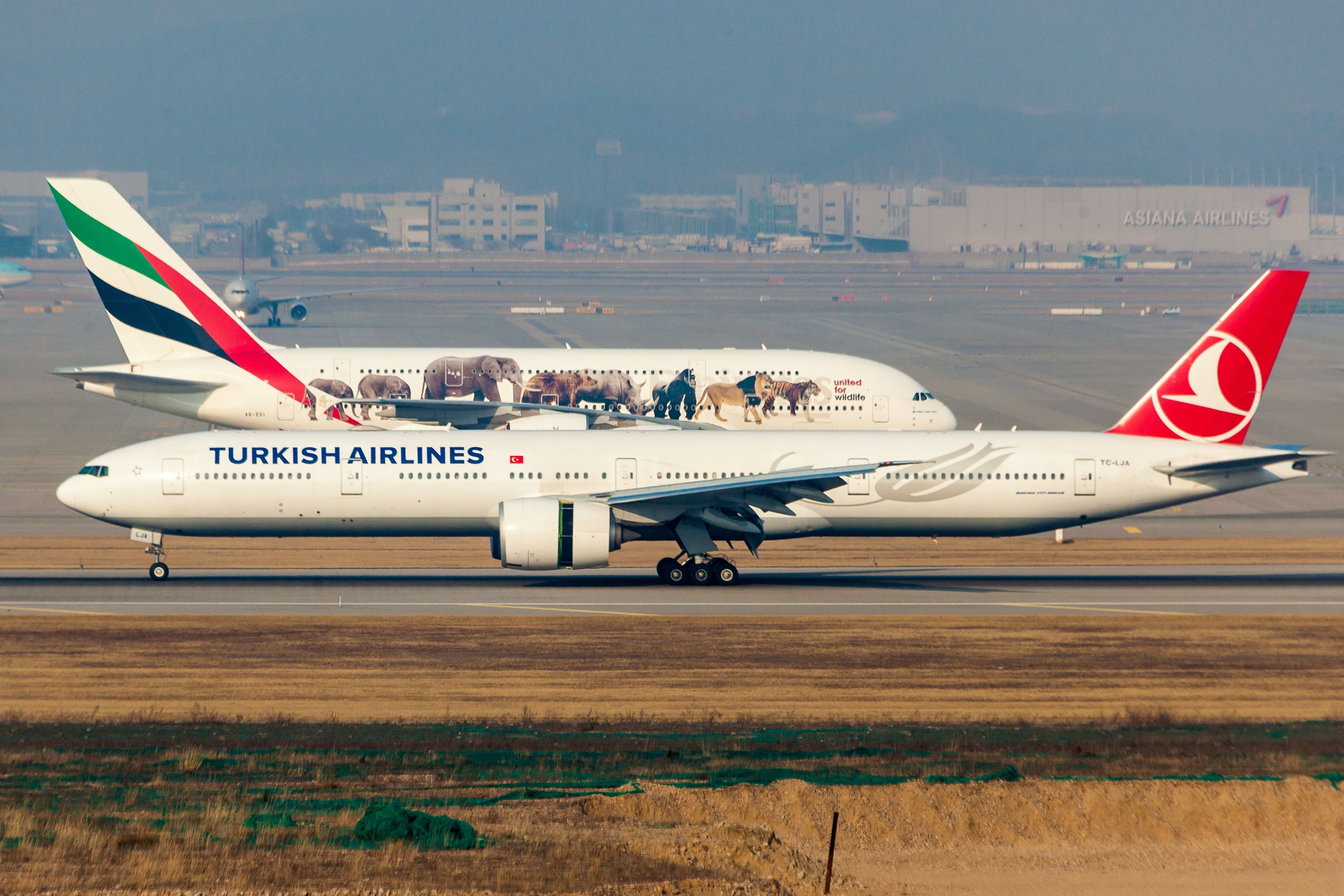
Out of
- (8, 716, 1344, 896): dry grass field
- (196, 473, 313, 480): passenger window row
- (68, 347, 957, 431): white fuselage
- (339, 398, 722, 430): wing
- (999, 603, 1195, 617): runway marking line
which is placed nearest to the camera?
(8, 716, 1344, 896): dry grass field

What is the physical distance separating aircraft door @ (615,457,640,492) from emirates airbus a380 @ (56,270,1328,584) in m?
0.05

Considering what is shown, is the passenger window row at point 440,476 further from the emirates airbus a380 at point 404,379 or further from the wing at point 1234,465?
the wing at point 1234,465

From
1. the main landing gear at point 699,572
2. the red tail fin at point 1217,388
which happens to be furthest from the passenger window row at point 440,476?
the red tail fin at point 1217,388

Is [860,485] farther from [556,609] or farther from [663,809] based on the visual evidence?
[663,809]

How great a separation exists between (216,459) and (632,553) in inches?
524

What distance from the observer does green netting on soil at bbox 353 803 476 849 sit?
18.7 meters

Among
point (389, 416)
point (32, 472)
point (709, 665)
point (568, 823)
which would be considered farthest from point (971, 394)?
point (568, 823)

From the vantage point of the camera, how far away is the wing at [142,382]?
54750mm

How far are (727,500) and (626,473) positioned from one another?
3.06 metres

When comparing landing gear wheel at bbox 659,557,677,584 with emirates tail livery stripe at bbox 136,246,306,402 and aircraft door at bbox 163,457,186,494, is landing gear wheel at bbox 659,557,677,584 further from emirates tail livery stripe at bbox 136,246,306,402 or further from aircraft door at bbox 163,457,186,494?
emirates tail livery stripe at bbox 136,246,306,402

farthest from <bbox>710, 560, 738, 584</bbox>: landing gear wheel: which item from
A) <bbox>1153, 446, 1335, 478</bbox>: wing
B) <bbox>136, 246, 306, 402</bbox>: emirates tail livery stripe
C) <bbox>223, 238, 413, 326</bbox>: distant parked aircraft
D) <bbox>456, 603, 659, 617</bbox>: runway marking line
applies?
<bbox>223, 238, 413, 326</bbox>: distant parked aircraft

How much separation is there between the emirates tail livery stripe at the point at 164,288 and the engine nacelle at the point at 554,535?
19398mm

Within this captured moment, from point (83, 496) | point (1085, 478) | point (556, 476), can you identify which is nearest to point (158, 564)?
point (83, 496)

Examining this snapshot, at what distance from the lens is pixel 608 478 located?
4050 cm
